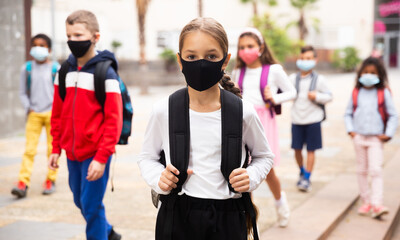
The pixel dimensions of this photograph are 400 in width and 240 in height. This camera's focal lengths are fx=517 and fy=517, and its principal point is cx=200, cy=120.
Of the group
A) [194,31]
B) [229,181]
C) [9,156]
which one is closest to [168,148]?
[229,181]

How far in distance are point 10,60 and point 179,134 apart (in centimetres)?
892

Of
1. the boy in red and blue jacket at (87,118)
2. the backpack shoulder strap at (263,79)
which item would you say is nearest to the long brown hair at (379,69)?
the backpack shoulder strap at (263,79)

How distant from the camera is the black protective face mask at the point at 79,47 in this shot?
367 cm

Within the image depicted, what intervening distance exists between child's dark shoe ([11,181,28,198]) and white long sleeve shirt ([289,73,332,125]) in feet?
11.2

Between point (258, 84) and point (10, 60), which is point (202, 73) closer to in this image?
point (258, 84)

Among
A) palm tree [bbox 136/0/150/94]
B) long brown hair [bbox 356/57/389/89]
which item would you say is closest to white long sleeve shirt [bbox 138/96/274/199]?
long brown hair [bbox 356/57/389/89]

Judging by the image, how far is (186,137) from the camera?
249cm

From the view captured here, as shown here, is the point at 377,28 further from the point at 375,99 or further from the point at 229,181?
the point at 229,181

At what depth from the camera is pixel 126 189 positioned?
20.8ft

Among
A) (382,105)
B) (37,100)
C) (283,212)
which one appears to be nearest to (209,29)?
(283,212)

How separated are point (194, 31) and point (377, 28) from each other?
168 ft

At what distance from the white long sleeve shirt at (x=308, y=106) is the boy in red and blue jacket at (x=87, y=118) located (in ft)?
11.2

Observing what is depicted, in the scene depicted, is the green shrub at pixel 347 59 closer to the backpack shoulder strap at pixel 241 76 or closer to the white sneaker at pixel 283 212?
the backpack shoulder strap at pixel 241 76

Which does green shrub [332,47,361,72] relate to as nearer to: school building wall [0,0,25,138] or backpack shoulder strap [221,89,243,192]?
school building wall [0,0,25,138]
